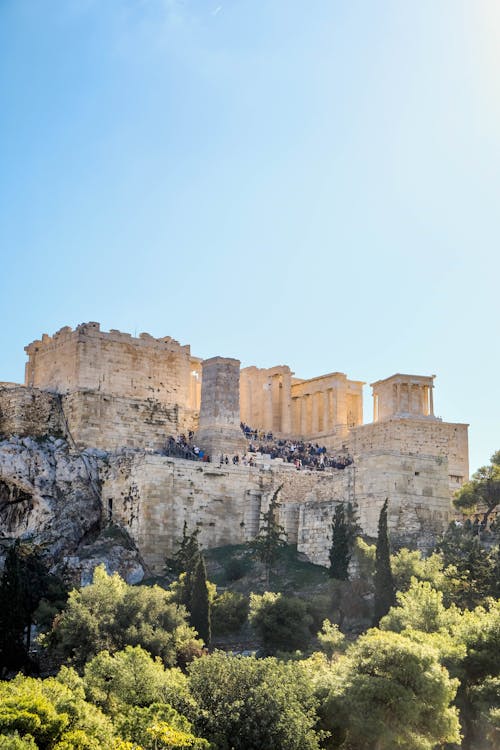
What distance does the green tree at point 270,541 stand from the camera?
40.1 metres

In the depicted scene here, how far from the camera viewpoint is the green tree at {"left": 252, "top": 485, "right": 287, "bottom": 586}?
132ft

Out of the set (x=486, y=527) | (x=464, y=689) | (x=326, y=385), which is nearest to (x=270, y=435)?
(x=326, y=385)

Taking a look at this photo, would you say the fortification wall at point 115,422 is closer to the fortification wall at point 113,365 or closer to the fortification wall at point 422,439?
the fortification wall at point 113,365

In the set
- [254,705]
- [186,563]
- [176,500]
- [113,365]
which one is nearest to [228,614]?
[186,563]

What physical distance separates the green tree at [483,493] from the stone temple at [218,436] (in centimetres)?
192

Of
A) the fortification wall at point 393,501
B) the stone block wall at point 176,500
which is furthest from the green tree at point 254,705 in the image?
the stone block wall at point 176,500

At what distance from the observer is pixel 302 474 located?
4619 centimetres

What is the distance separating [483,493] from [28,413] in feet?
61.1

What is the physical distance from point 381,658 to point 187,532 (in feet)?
57.4

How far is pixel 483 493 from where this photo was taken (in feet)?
142

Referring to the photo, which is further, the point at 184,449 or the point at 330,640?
the point at 184,449

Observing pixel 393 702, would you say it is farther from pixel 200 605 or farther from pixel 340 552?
pixel 340 552

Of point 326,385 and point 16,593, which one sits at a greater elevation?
point 326,385

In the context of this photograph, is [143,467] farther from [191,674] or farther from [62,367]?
[191,674]
